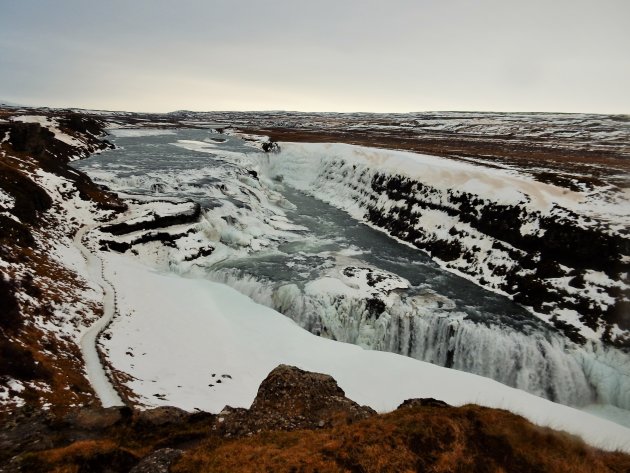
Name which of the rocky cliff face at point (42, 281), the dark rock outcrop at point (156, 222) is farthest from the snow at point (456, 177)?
the rocky cliff face at point (42, 281)

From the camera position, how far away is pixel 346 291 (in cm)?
2570

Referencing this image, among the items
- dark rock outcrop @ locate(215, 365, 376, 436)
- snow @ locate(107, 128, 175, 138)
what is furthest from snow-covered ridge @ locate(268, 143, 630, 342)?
snow @ locate(107, 128, 175, 138)

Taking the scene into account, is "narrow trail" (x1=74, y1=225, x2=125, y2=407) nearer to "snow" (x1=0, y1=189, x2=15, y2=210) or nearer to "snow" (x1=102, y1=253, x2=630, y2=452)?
"snow" (x1=102, y1=253, x2=630, y2=452)

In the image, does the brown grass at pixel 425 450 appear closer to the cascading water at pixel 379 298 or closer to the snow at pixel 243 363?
the snow at pixel 243 363

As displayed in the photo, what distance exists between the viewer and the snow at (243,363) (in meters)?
16.5

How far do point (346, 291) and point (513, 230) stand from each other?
53.6 ft

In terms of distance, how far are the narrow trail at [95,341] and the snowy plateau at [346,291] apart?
9 cm

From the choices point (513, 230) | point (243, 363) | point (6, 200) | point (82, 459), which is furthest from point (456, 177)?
point (82, 459)

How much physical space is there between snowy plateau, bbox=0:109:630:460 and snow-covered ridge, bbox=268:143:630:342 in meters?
0.15

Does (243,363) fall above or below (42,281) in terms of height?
below

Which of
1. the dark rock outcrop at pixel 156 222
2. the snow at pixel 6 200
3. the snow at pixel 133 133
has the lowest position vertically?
the dark rock outcrop at pixel 156 222

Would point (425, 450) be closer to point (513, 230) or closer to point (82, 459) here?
point (82, 459)

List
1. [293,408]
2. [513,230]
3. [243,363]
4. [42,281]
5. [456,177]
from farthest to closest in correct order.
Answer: [456,177], [513,230], [42,281], [243,363], [293,408]

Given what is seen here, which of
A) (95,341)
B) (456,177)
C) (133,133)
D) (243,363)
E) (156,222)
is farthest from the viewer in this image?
(133,133)
